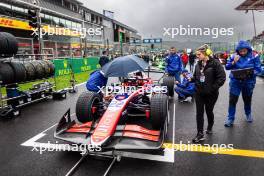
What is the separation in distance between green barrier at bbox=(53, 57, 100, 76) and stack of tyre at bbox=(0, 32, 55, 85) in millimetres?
4145

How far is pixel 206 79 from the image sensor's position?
4.26 meters

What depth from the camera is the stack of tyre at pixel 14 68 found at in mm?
6516

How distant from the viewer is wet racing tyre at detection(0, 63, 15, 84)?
6.54m

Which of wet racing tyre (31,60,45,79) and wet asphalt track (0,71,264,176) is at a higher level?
wet racing tyre (31,60,45,79)

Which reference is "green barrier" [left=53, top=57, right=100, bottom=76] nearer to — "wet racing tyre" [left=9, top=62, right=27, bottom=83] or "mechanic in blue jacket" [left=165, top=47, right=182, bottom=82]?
"wet racing tyre" [left=9, top=62, right=27, bottom=83]

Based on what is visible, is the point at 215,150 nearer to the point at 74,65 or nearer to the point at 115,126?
the point at 115,126

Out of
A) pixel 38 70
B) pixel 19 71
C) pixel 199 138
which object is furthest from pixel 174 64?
pixel 19 71

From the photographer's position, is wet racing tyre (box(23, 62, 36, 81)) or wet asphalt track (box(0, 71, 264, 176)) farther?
wet racing tyre (box(23, 62, 36, 81))

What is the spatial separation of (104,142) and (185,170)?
47.6 inches

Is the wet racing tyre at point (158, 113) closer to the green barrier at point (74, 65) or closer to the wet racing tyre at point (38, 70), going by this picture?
the wet racing tyre at point (38, 70)

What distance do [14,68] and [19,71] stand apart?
0.18 meters

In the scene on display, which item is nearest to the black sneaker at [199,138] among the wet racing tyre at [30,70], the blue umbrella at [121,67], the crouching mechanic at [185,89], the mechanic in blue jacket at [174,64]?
the blue umbrella at [121,67]

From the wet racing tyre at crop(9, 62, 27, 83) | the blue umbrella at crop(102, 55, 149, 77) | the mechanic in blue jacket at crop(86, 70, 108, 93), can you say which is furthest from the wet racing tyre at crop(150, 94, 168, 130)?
the wet racing tyre at crop(9, 62, 27, 83)

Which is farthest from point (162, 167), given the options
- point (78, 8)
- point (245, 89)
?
point (78, 8)
